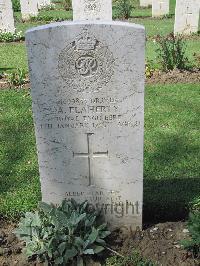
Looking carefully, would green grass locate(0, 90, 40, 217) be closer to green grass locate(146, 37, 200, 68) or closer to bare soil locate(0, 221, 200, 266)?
bare soil locate(0, 221, 200, 266)

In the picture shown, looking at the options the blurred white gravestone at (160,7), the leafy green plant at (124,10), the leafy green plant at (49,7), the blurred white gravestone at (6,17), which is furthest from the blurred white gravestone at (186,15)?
the leafy green plant at (49,7)

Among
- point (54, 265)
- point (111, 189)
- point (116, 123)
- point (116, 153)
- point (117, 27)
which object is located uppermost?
point (117, 27)

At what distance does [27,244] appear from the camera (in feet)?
11.4

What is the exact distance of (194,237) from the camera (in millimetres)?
3355

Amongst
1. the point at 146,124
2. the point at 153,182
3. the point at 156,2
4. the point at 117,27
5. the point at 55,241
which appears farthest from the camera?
the point at 156,2

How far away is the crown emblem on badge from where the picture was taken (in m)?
3.09

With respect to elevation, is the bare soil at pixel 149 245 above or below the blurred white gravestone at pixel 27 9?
below

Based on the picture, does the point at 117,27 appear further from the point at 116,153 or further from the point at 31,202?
the point at 31,202

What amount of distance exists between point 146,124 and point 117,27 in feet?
10.7

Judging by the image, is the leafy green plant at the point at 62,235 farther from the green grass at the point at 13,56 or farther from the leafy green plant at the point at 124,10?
the leafy green plant at the point at 124,10

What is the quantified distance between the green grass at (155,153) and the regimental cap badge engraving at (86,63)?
1537 mm

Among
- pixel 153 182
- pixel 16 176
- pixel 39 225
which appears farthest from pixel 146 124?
pixel 39 225

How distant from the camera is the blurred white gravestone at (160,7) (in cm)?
1597

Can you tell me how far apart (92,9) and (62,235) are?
9.30 meters
